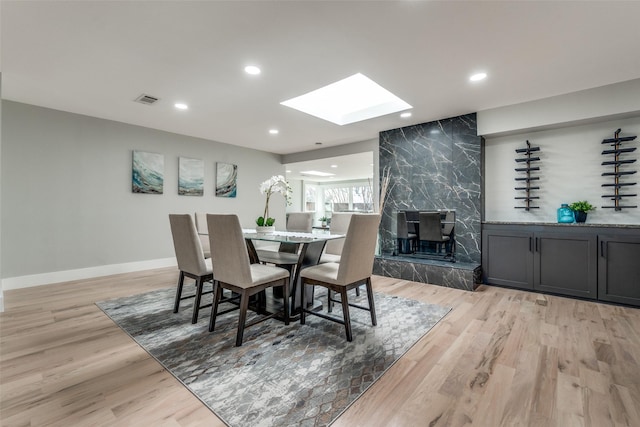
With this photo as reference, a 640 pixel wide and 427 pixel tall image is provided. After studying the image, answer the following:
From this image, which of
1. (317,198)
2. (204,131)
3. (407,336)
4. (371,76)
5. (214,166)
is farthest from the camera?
(317,198)

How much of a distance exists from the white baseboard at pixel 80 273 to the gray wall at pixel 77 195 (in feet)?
0.20

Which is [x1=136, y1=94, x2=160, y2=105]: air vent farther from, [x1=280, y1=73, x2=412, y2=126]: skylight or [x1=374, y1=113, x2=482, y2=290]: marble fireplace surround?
[x1=374, y1=113, x2=482, y2=290]: marble fireplace surround

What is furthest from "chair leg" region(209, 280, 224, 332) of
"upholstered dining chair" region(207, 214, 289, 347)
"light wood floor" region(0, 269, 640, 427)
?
Answer: "light wood floor" region(0, 269, 640, 427)

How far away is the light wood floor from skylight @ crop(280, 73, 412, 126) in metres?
2.90

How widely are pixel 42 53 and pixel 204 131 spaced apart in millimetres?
2625

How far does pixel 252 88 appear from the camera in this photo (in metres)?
3.26

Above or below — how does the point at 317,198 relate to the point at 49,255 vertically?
above

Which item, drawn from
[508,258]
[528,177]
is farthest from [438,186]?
[508,258]

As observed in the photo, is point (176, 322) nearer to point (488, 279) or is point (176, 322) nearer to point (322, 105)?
point (322, 105)

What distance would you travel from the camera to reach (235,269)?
2.26 metres

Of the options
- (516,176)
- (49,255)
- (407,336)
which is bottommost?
(407,336)

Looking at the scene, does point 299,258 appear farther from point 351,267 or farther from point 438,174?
point 438,174

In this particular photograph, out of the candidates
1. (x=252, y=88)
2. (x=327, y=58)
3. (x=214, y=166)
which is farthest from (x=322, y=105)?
(x=214, y=166)

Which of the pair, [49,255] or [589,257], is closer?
[589,257]
